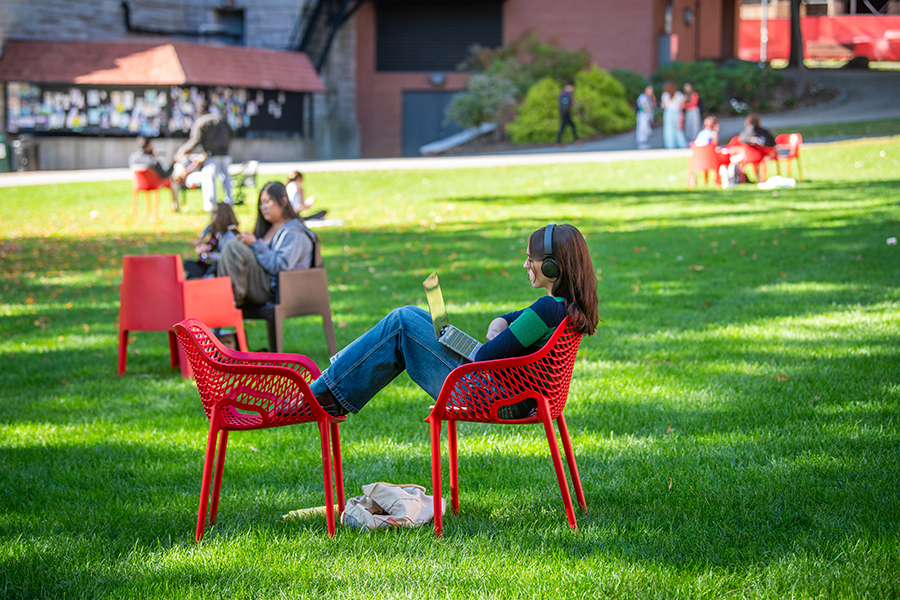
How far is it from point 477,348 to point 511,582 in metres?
0.92

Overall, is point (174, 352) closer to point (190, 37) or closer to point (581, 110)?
point (581, 110)

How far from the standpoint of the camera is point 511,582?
3.18 meters

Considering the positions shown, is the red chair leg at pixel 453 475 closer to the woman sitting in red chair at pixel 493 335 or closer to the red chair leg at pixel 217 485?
the woman sitting in red chair at pixel 493 335

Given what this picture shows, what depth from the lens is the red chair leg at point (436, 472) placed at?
3.49m

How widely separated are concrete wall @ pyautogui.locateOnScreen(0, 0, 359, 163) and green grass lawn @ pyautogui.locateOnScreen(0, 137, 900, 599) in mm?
21358

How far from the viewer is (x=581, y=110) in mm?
31812

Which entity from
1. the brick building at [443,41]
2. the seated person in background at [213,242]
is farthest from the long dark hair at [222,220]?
the brick building at [443,41]

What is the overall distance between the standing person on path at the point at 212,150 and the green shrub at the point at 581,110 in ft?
52.6

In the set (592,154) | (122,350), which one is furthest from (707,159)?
(122,350)

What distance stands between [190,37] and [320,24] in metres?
5.14

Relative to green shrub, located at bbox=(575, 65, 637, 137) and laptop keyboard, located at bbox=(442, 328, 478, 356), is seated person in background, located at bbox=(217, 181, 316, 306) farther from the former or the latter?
green shrub, located at bbox=(575, 65, 637, 137)

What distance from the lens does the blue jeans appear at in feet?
12.4

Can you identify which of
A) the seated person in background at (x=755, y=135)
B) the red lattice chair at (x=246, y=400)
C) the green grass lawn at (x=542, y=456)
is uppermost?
the seated person in background at (x=755, y=135)

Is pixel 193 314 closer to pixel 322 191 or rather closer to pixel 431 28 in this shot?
pixel 322 191
